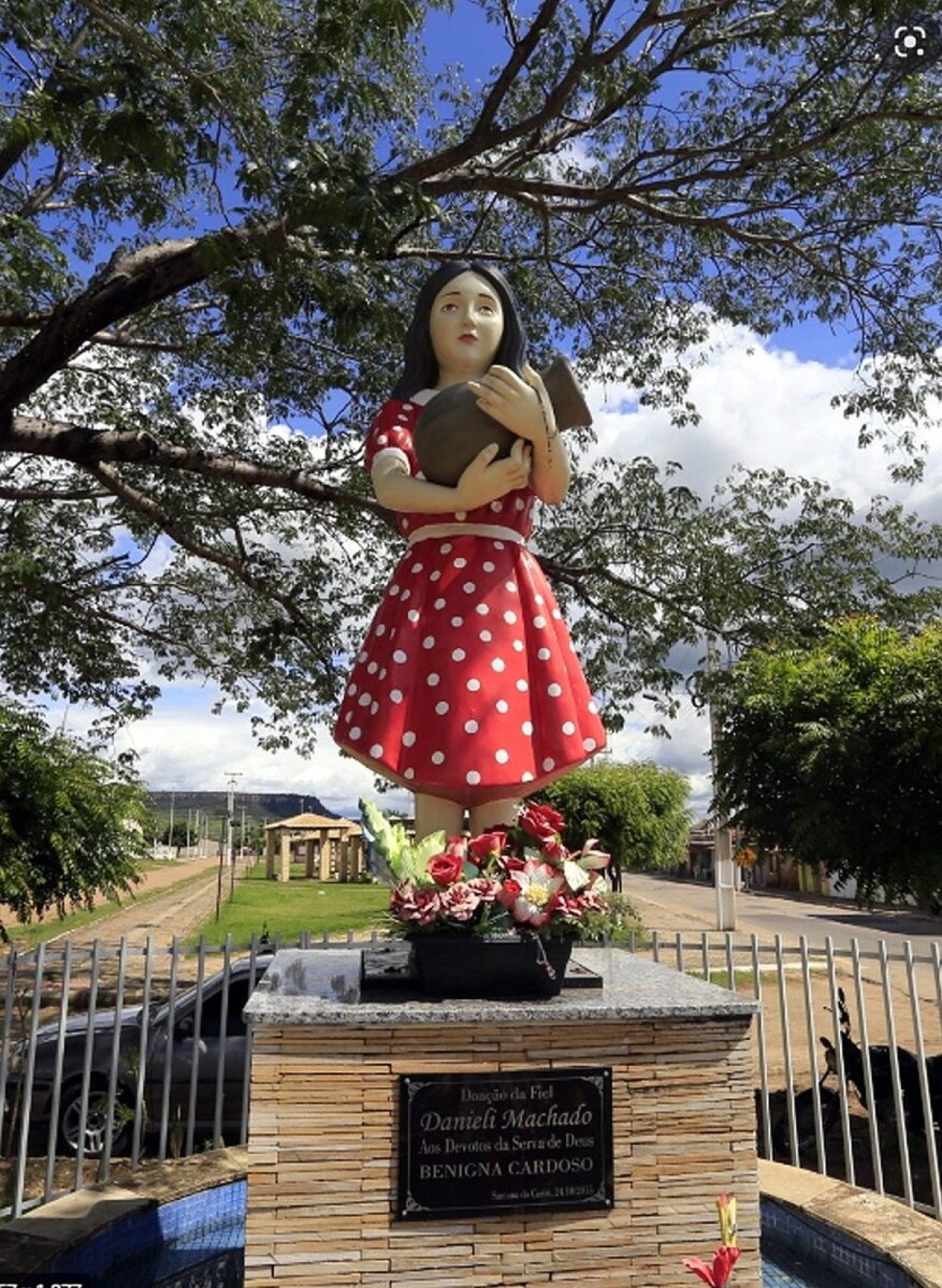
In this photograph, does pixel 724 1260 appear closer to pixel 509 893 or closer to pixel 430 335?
pixel 509 893

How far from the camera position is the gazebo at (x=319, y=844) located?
4856 centimetres

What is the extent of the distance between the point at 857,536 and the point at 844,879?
440cm

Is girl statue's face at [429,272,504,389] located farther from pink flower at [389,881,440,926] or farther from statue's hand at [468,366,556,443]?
pink flower at [389,881,440,926]

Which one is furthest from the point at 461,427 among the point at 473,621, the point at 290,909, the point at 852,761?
the point at 290,909

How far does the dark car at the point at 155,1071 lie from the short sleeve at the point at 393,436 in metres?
3.93

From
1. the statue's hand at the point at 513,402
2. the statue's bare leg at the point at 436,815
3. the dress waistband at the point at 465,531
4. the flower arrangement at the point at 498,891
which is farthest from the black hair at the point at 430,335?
the flower arrangement at the point at 498,891

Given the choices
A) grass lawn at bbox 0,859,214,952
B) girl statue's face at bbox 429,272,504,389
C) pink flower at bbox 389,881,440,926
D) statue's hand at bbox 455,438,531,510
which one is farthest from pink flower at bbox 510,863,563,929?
grass lawn at bbox 0,859,214,952

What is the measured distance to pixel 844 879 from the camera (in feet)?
22.3

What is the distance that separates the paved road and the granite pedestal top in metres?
15.6

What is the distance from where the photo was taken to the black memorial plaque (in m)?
2.76

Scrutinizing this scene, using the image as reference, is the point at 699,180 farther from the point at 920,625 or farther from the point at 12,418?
the point at 12,418

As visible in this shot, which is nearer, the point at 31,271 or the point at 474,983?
the point at 474,983

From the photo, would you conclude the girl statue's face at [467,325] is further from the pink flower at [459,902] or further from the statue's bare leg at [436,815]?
the pink flower at [459,902]

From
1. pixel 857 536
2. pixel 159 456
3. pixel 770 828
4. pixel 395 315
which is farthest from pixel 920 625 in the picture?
pixel 159 456
